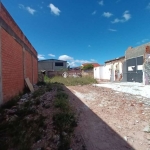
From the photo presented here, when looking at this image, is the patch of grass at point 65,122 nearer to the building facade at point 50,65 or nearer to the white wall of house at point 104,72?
the white wall of house at point 104,72

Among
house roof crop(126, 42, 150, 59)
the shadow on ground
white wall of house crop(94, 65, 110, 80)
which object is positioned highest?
house roof crop(126, 42, 150, 59)

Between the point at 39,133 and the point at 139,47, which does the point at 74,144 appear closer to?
the point at 39,133

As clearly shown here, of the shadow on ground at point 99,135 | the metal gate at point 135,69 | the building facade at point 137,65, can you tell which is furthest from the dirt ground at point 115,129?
the metal gate at point 135,69

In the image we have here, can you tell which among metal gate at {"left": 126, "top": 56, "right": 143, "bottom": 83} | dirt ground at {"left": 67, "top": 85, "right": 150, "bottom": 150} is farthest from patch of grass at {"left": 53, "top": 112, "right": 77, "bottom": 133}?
metal gate at {"left": 126, "top": 56, "right": 143, "bottom": 83}

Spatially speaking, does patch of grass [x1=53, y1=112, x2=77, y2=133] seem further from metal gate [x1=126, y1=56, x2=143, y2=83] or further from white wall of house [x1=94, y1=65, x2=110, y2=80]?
white wall of house [x1=94, y1=65, x2=110, y2=80]

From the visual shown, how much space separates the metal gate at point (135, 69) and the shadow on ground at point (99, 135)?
11.4 meters

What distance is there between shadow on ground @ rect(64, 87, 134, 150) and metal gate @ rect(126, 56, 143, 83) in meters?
11.4

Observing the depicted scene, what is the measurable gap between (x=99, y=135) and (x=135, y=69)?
13.0 m

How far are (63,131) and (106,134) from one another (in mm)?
919

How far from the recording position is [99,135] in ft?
8.71

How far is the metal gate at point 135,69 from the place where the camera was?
13080mm

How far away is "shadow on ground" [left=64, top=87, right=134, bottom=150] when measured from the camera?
7.50ft

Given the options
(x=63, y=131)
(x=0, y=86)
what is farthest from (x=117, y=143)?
(x=0, y=86)

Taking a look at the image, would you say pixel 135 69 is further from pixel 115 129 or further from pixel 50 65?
pixel 50 65
